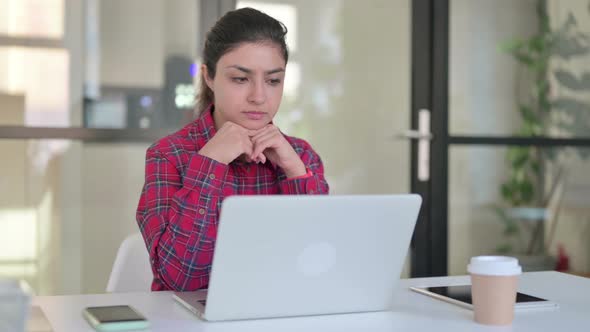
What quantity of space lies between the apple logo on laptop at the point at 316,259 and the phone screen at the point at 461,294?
0.95 ft

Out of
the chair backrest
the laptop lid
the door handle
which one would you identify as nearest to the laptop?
the laptop lid

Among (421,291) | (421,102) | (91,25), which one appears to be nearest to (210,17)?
(91,25)

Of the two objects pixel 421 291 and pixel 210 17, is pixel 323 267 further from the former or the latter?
pixel 210 17

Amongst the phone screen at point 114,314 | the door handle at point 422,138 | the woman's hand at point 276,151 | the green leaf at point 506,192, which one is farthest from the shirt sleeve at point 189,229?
the green leaf at point 506,192

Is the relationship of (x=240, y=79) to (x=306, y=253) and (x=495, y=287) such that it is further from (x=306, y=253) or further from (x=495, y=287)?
(x=495, y=287)

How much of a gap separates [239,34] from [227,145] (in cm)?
32

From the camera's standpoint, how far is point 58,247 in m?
3.10

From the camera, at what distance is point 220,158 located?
1.65m

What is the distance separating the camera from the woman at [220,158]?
1.61 metres

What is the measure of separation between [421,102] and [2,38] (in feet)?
5.68

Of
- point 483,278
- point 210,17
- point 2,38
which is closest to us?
point 483,278

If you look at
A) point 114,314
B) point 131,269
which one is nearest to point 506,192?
point 131,269

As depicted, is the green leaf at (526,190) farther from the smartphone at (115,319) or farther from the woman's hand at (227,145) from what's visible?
the smartphone at (115,319)

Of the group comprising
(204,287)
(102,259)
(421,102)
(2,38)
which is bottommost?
(102,259)
